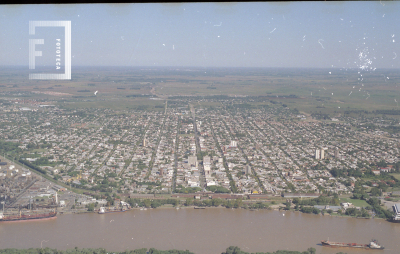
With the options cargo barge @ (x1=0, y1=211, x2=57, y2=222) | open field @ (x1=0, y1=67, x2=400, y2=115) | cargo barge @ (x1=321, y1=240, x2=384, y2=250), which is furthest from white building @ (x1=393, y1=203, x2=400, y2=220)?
cargo barge @ (x1=0, y1=211, x2=57, y2=222)

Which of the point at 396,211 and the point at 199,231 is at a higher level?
the point at 396,211

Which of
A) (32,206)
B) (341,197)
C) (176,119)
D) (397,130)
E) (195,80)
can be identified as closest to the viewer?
(32,206)

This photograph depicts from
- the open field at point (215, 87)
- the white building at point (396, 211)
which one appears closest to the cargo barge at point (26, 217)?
the open field at point (215, 87)

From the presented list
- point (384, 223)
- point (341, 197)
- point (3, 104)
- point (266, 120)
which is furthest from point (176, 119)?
point (384, 223)

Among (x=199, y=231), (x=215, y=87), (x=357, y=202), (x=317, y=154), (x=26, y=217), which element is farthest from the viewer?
(x=215, y=87)

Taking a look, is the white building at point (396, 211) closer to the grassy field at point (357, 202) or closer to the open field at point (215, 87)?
the grassy field at point (357, 202)

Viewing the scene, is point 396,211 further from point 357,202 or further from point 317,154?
point 317,154

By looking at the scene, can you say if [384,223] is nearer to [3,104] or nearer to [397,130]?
[397,130]

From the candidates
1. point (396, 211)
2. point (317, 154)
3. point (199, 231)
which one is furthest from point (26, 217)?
point (317, 154)

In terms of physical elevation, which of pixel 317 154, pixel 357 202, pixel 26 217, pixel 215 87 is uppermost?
pixel 215 87
